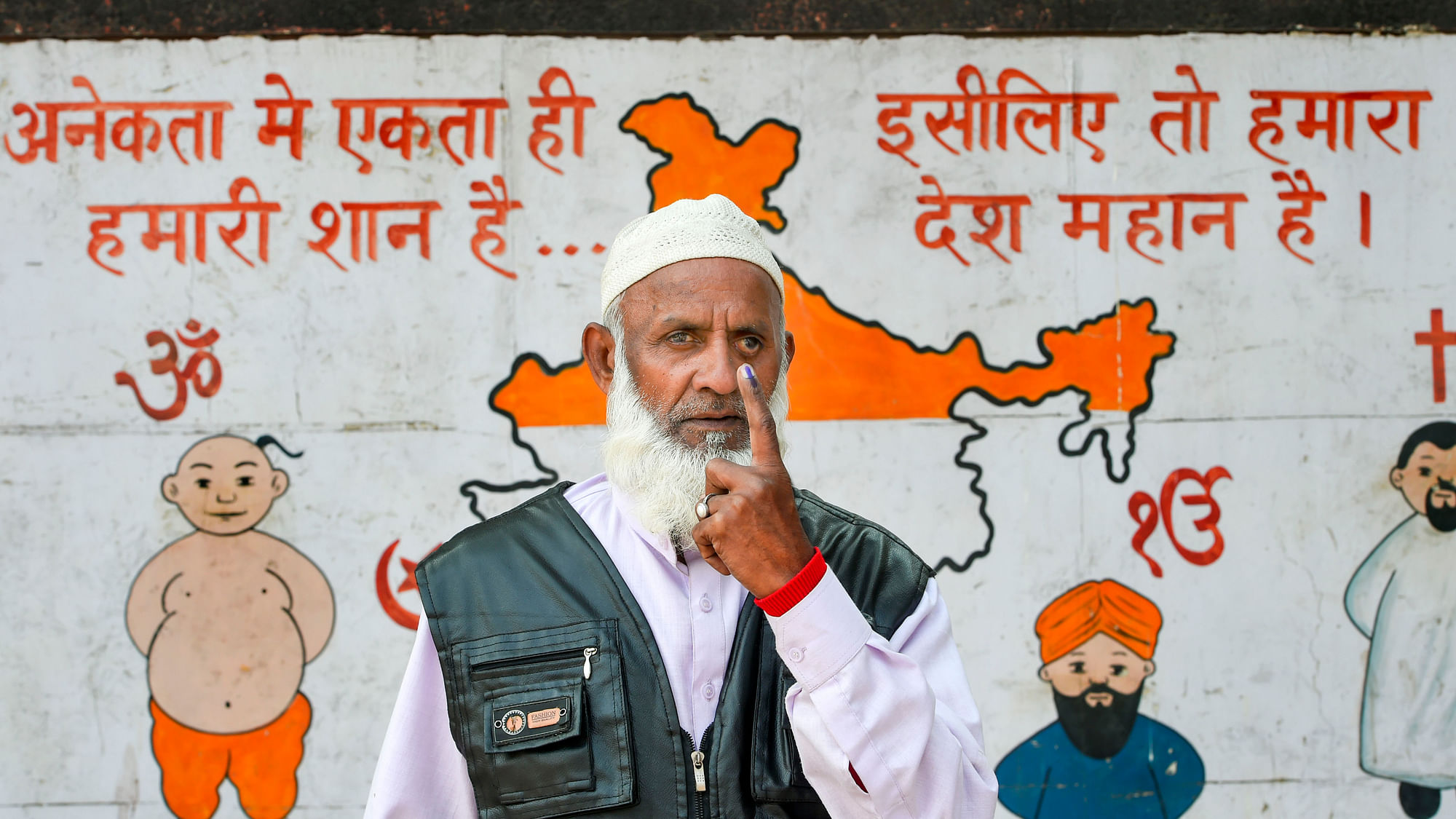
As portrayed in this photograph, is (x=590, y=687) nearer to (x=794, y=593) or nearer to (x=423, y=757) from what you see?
(x=423, y=757)

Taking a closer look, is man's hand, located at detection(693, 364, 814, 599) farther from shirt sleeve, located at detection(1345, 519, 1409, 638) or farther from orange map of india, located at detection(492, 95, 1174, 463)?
shirt sleeve, located at detection(1345, 519, 1409, 638)

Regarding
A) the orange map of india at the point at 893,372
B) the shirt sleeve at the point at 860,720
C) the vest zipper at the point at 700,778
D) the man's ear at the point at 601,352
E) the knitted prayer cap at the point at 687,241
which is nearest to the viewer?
the shirt sleeve at the point at 860,720

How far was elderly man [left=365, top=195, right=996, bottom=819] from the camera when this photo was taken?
131 centimetres

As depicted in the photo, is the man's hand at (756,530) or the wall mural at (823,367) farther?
the wall mural at (823,367)

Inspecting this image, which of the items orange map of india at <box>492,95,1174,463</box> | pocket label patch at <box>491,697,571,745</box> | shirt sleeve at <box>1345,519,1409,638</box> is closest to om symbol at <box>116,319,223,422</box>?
orange map of india at <box>492,95,1174,463</box>

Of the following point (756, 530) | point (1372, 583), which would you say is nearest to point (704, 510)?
point (756, 530)

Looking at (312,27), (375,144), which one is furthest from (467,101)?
(312,27)

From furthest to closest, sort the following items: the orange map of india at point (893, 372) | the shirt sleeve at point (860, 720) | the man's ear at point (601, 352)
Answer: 1. the orange map of india at point (893, 372)
2. the man's ear at point (601, 352)
3. the shirt sleeve at point (860, 720)

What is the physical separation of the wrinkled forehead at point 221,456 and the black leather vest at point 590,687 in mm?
1789

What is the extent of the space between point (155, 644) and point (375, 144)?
1.61 m

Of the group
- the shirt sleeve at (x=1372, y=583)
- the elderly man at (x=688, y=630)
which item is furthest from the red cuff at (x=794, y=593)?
the shirt sleeve at (x=1372, y=583)

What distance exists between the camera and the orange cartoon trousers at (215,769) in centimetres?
309

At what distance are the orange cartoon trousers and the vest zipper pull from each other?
2.10m

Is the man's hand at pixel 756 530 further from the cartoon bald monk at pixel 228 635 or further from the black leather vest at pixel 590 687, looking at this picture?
the cartoon bald monk at pixel 228 635
